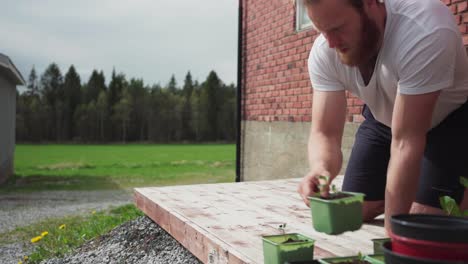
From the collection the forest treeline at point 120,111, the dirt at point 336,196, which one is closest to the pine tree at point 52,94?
the forest treeline at point 120,111

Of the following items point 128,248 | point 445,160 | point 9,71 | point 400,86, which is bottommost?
point 128,248

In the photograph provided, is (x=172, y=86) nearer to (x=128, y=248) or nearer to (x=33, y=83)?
(x=33, y=83)

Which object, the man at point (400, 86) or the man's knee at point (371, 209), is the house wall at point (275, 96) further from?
the man at point (400, 86)

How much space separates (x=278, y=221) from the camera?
113 inches

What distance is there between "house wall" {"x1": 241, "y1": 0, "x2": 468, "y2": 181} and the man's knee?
6.71ft

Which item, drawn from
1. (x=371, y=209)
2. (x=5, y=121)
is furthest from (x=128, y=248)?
(x=5, y=121)

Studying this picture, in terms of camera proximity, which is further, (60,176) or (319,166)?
(60,176)

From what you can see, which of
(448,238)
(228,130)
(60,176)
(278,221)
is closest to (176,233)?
(278,221)

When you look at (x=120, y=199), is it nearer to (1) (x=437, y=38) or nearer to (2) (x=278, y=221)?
(2) (x=278, y=221)

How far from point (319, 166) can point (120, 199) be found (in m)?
9.30

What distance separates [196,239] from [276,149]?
3.77 meters

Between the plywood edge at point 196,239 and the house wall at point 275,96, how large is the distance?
224 centimetres

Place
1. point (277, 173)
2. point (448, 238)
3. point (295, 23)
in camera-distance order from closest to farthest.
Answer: point (448, 238), point (295, 23), point (277, 173)

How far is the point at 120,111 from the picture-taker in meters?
40.4
